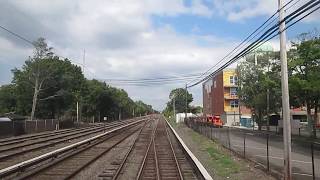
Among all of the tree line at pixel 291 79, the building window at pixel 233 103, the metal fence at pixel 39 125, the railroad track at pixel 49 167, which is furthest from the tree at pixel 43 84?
the railroad track at pixel 49 167

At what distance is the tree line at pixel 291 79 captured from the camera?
1772 inches

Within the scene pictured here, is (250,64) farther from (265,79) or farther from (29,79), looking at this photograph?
(29,79)

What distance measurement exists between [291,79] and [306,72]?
172cm

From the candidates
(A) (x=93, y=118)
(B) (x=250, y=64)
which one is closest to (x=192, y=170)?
(B) (x=250, y=64)

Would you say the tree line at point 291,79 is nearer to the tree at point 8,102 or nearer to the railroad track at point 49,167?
the railroad track at point 49,167

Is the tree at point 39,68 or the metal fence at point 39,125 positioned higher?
the tree at point 39,68

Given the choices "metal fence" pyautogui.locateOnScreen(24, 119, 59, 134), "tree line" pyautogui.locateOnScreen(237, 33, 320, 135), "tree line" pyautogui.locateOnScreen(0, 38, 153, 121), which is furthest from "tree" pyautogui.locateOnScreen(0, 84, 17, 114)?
"tree line" pyautogui.locateOnScreen(237, 33, 320, 135)

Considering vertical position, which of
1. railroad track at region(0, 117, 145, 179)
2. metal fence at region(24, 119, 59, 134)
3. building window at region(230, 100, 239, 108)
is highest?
building window at region(230, 100, 239, 108)

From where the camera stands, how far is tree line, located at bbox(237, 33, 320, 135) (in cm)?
4500

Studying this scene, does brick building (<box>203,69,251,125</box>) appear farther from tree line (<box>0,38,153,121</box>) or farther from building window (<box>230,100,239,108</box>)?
tree line (<box>0,38,153,121</box>)

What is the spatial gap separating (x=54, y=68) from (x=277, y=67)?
148 feet

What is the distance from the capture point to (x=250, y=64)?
70.8 metres

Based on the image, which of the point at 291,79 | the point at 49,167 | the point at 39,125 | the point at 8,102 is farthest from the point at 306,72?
the point at 8,102

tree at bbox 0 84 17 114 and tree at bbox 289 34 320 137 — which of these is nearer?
tree at bbox 289 34 320 137
